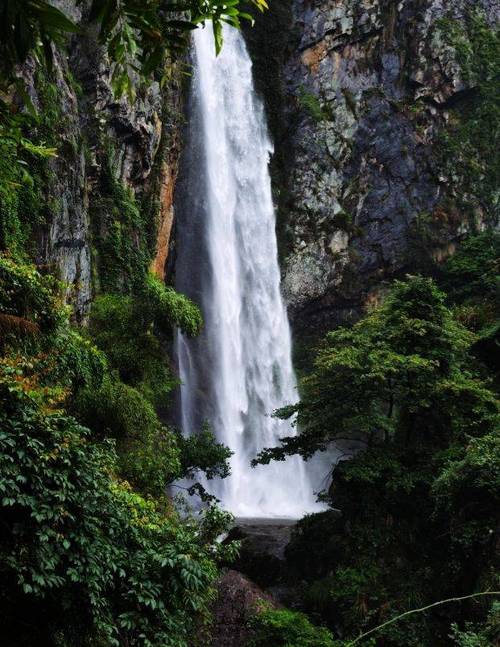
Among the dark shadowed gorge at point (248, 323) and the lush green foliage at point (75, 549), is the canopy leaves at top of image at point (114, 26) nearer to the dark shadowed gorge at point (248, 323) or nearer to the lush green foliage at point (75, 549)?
the dark shadowed gorge at point (248, 323)

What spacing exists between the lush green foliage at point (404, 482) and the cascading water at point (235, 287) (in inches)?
315

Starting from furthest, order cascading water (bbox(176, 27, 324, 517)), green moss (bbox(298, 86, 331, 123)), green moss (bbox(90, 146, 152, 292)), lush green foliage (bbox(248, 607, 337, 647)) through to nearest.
Result: 1. green moss (bbox(298, 86, 331, 123))
2. cascading water (bbox(176, 27, 324, 517))
3. green moss (bbox(90, 146, 152, 292))
4. lush green foliage (bbox(248, 607, 337, 647))

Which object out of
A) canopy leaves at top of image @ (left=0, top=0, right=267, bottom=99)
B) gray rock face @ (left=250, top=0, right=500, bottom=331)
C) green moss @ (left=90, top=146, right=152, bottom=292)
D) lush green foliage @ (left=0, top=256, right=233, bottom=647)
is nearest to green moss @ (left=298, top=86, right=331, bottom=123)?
gray rock face @ (left=250, top=0, right=500, bottom=331)

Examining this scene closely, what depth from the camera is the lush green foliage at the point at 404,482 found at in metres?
9.09

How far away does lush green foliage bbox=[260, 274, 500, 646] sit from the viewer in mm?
9086

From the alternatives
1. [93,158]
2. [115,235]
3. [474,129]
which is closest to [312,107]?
[474,129]

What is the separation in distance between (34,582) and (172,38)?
3.90 meters

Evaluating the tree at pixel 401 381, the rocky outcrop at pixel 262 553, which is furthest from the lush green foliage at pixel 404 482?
the rocky outcrop at pixel 262 553

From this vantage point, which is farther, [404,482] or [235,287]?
[235,287]

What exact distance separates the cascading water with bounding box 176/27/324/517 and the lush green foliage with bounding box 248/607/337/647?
10.2 meters

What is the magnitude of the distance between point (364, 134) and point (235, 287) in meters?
10.4

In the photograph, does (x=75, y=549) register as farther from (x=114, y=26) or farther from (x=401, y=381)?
(x=401, y=381)

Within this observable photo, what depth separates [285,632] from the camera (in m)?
7.99

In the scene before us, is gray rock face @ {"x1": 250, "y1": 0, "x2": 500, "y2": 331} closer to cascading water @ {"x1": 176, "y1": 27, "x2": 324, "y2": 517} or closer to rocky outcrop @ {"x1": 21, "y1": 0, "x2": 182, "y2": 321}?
cascading water @ {"x1": 176, "y1": 27, "x2": 324, "y2": 517}
